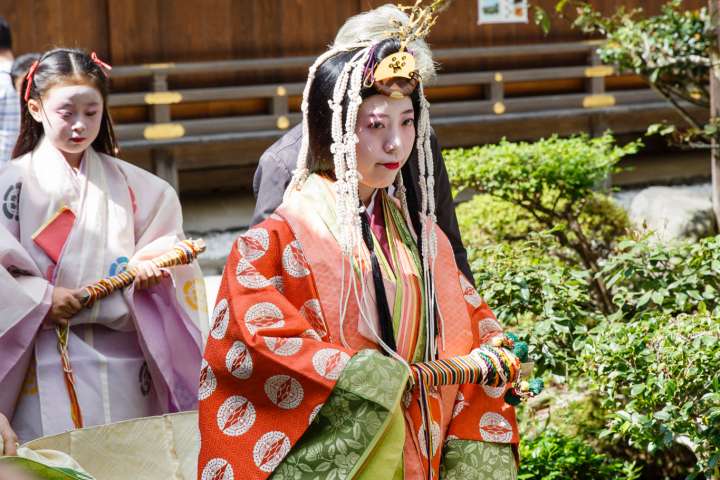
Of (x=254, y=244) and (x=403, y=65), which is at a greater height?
(x=403, y=65)

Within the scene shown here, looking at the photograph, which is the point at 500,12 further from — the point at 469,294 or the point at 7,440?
the point at 7,440

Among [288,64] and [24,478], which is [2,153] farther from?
[24,478]

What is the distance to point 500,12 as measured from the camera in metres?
12.2

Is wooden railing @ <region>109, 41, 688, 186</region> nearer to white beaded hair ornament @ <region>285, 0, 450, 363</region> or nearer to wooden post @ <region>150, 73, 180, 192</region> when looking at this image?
wooden post @ <region>150, 73, 180, 192</region>

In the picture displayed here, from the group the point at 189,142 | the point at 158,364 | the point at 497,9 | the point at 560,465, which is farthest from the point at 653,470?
the point at 497,9

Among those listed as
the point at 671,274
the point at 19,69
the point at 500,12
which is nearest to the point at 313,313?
the point at 671,274

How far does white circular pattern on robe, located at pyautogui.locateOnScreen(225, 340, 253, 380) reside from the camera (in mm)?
2902

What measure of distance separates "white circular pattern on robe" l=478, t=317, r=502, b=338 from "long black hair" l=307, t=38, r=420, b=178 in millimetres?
615

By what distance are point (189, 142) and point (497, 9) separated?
12.3ft

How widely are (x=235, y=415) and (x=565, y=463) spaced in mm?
2590

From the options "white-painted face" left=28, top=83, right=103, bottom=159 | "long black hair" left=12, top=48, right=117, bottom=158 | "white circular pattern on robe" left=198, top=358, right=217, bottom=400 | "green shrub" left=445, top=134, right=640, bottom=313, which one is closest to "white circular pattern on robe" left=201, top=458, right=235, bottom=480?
"white circular pattern on robe" left=198, top=358, right=217, bottom=400

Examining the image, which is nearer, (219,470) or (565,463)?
(219,470)

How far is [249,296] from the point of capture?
9.62ft

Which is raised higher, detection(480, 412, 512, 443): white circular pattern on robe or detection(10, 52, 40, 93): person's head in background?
detection(10, 52, 40, 93): person's head in background
